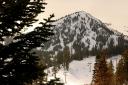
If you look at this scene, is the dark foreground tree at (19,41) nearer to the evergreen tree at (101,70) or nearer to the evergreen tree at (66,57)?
the evergreen tree at (101,70)

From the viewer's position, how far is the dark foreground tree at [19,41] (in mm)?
9836

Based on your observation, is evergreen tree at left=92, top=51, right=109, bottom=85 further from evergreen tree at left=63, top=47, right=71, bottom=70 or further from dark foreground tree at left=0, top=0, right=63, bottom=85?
evergreen tree at left=63, top=47, right=71, bottom=70

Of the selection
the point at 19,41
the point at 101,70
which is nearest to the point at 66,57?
the point at 101,70

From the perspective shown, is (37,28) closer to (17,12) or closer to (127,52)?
(17,12)

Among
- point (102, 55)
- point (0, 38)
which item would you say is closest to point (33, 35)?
point (0, 38)

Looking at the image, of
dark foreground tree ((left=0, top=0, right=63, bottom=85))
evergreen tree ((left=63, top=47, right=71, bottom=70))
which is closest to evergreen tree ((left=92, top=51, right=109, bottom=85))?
dark foreground tree ((left=0, top=0, right=63, bottom=85))

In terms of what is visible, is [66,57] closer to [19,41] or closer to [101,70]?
[101,70]

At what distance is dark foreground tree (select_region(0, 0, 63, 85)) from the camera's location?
9836mm

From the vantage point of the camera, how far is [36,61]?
10.4 m

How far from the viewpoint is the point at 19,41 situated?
9953mm

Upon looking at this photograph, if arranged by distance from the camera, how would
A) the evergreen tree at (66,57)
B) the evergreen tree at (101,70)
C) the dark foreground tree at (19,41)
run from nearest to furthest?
the dark foreground tree at (19,41)
the evergreen tree at (101,70)
the evergreen tree at (66,57)

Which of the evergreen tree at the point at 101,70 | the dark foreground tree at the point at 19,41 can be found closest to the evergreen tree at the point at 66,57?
the evergreen tree at the point at 101,70

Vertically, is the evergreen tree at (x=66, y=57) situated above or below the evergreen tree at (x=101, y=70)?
above

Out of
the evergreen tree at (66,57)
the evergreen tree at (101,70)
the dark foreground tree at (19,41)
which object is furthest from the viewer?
the evergreen tree at (66,57)
